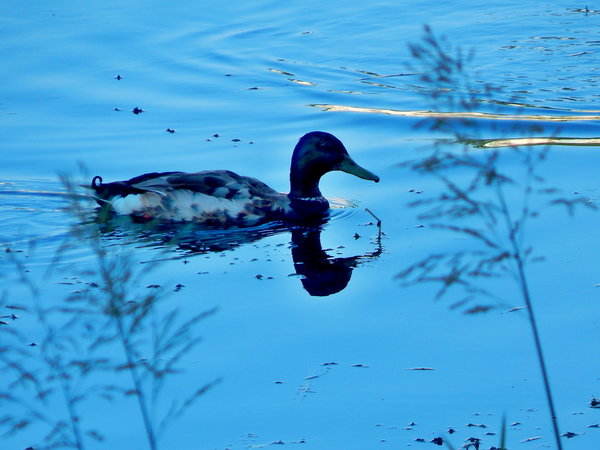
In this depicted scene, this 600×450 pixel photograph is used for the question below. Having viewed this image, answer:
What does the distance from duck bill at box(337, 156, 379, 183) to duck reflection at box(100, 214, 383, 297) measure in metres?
0.62

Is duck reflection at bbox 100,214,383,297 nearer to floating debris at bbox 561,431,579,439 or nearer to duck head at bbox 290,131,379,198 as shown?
duck head at bbox 290,131,379,198

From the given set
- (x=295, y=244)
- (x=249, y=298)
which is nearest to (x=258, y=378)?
(x=249, y=298)

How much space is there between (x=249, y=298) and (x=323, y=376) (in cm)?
152

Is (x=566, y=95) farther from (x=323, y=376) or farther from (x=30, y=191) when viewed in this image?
(x=323, y=376)

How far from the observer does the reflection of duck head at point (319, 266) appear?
763cm

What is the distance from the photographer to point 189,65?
15.6 meters

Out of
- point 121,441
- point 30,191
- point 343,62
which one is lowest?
point 121,441

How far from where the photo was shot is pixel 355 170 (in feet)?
32.8

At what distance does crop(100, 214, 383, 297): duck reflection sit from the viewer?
25.7 feet

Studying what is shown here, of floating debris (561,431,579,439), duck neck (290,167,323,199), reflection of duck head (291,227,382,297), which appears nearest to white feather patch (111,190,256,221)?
duck neck (290,167,323,199)

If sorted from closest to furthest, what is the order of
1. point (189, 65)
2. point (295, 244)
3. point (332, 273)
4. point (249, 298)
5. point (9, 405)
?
point (9, 405) → point (249, 298) → point (332, 273) → point (295, 244) → point (189, 65)

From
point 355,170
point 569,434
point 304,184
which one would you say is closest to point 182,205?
point 304,184

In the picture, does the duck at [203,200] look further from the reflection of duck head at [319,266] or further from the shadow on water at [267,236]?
the reflection of duck head at [319,266]

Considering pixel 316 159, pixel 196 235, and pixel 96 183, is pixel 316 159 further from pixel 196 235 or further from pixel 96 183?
pixel 96 183
